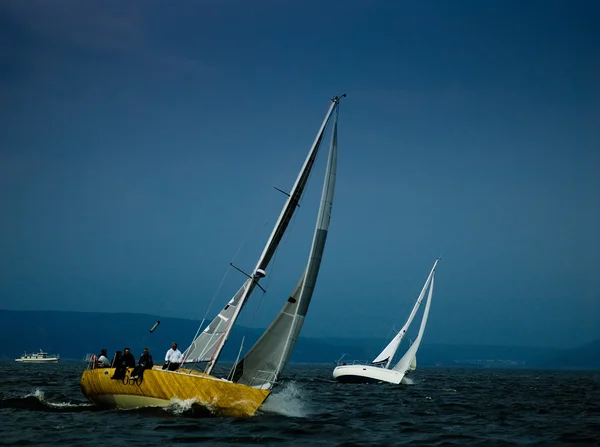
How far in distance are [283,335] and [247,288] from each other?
2234mm

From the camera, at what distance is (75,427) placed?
76.2 ft

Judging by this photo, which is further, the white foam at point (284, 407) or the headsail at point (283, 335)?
the white foam at point (284, 407)

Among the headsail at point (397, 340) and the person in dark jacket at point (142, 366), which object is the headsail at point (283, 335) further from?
the headsail at point (397, 340)

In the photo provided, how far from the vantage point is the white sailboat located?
59.4m

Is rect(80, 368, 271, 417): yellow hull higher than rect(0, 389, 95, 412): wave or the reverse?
higher

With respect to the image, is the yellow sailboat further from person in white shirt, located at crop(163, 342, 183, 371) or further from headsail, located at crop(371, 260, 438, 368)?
headsail, located at crop(371, 260, 438, 368)

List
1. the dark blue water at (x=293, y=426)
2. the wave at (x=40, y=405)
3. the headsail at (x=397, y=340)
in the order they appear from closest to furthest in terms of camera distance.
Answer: the dark blue water at (x=293, y=426) → the wave at (x=40, y=405) → the headsail at (x=397, y=340)

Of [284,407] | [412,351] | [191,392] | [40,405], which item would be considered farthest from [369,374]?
[191,392]

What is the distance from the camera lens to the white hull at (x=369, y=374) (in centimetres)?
5928

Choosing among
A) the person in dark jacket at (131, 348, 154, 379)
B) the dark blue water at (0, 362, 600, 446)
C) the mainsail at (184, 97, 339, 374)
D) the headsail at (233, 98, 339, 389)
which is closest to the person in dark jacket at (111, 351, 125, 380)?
the person in dark jacket at (131, 348, 154, 379)

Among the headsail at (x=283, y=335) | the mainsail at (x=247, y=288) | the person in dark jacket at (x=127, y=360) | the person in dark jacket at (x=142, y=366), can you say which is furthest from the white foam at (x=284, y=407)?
the person in dark jacket at (x=127, y=360)

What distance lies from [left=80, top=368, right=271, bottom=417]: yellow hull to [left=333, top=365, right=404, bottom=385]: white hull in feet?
117

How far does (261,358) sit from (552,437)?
10.4 meters

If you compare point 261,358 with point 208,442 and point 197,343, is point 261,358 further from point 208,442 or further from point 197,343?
point 208,442
